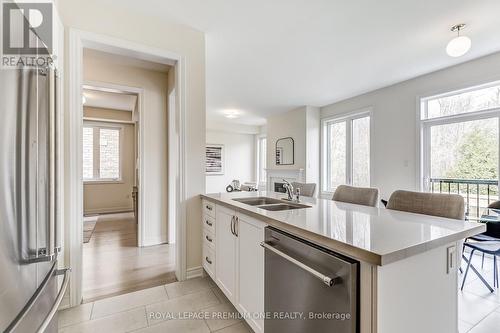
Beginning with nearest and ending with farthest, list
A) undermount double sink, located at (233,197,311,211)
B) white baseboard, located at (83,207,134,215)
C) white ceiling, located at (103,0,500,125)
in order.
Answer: undermount double sink, located at (233,197,311,211) < white ceiling, located at (103,0,500,125) < white baseboard, located at (83,207,134,215)

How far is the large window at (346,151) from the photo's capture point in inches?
188

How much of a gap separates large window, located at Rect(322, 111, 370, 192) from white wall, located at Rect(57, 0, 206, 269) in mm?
3611

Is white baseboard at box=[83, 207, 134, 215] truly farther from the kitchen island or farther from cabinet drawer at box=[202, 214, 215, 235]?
the kitchen island

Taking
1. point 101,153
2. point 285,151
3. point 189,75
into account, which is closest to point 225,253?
point 189,75

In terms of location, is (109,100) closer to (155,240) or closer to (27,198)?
(155,240)

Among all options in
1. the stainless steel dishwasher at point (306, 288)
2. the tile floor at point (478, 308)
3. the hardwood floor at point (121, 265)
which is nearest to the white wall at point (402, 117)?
the tile floor at point (478, 308)

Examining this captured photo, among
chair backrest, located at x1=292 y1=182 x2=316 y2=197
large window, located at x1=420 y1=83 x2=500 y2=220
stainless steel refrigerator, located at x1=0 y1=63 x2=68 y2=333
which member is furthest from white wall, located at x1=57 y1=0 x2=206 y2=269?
large window, located at x1=420 y1=83 x2=500 y2=220

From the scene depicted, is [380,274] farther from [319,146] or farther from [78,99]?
[319,146]

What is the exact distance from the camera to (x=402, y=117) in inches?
158

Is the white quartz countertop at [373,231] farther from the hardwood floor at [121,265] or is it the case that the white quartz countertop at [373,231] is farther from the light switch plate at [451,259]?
the hardwood floor at [121,265]

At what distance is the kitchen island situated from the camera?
84 centimetres

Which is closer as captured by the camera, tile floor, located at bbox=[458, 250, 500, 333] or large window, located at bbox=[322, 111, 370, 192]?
tile floor, located at bbox=[458, 250, 500, 333]

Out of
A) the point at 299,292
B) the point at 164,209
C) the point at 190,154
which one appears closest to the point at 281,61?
the point at 190,154

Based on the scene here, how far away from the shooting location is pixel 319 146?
5660mm
